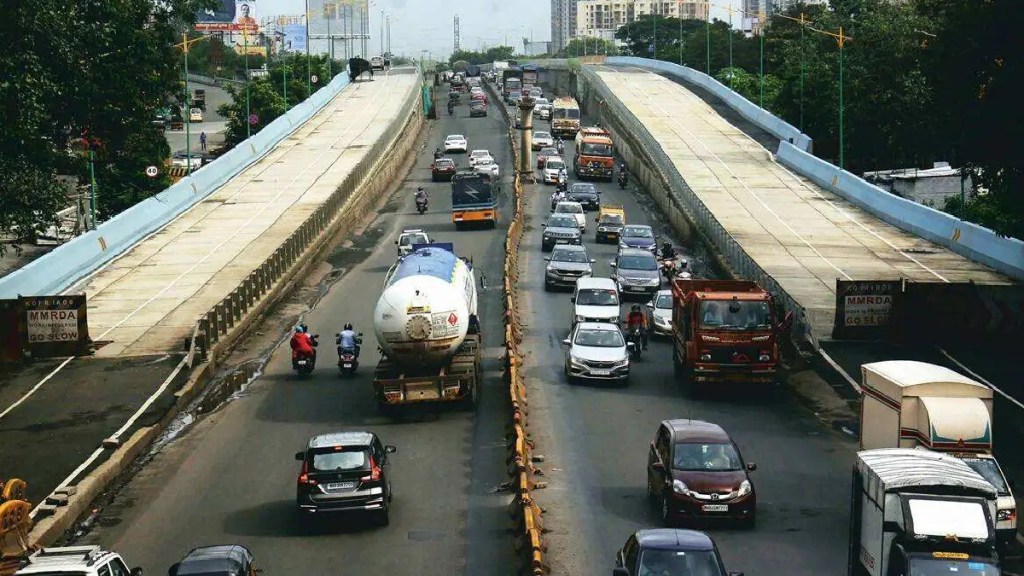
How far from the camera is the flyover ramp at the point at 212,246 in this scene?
145 feet

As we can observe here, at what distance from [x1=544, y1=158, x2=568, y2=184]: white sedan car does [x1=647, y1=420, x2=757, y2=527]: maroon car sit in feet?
195

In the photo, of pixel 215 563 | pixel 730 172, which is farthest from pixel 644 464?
pixel 730 172

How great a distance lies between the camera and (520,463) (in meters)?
27.7

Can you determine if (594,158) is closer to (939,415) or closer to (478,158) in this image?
(478,158)

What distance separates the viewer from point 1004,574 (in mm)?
21984

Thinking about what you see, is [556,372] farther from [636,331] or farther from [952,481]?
[952,481]

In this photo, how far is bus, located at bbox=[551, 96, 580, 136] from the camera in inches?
4441

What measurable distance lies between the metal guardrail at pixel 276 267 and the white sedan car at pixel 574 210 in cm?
967

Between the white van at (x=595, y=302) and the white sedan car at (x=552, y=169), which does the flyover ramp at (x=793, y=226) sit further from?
the white sedan car at (x=552, y=169)

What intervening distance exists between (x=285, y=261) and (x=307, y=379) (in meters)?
14.9

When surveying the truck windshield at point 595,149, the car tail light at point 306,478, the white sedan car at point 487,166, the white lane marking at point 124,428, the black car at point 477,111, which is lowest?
the white lane marking at point 124,428

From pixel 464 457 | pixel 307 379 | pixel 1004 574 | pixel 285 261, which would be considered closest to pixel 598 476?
pixel 464 457

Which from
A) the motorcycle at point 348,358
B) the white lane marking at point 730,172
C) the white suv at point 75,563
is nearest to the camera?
the white suv at point 75,563

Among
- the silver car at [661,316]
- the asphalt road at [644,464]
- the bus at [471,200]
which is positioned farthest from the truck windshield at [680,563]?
the bus at [471,200]
